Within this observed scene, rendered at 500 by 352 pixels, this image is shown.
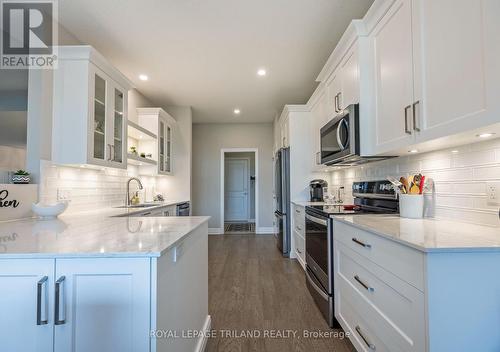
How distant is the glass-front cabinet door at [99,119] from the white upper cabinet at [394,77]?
2.48 m

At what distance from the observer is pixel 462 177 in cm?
148

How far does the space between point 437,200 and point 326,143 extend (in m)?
1.25

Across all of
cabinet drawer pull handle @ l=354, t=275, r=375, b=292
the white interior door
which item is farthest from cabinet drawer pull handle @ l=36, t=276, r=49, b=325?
the white interior door

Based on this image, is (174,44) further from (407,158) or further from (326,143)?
(407,158)

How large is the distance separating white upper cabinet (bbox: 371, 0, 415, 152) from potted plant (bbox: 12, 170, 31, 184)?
9.04 ft

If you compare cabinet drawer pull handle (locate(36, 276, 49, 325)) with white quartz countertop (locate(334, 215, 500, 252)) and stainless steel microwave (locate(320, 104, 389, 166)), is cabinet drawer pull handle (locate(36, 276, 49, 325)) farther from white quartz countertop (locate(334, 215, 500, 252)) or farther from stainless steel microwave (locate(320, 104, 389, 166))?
stainless steel microwave (locate(320, 104, 389, 166))

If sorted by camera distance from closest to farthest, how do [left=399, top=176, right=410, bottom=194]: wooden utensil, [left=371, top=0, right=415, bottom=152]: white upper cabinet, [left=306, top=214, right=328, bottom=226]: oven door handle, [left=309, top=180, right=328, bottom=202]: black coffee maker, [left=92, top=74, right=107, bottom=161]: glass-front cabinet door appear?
[left=371, top=0, right=415, bottom=152]: white upper cabinet, [left=399, top=176, right=410, bottom=194]: wooden utensil, [left=306, top=214, right=328, bottom=226]: oven door handle, [left=92, top=74, right=107, bottom=161]: glass-front cabinet door, [left=309, top=180, right=328, bottom=202]: black coffee maker

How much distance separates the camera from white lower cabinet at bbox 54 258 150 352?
35.2 inches

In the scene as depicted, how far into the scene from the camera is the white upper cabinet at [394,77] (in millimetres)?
1482

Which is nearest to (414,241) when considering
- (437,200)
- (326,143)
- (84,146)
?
(437,200)

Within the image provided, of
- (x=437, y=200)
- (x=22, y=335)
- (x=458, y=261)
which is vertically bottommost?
(x=22, y=335)

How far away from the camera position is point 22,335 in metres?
0.90

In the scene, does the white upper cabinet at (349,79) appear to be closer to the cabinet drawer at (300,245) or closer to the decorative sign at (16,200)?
the cabinet drawer at (300,245)
